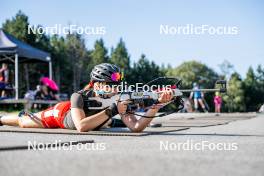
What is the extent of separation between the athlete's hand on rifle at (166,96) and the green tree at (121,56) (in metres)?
64.8

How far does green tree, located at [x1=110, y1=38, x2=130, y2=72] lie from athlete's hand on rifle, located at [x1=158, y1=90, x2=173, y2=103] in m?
64.8

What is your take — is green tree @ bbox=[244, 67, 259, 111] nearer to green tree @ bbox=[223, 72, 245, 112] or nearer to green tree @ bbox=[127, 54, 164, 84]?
green tree @ bbox=[223, 72, 245, 112]

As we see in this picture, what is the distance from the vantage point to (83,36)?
2162 inches

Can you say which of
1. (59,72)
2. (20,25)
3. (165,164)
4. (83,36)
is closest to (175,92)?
(165,164)

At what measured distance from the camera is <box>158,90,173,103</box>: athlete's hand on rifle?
640 centimetres

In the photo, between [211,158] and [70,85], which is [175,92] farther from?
[70,85]

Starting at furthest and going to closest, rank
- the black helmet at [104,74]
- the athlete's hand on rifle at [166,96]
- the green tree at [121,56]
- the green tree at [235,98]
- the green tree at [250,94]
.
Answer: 1. the green tree at [250,94]
2. the green tree at [235,98]
3. the green tree at [121,56]
4. the black helmet at [104,74]
5. the athlete's hand on rifle at [166,96]

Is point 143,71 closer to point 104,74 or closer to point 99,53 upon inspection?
point 99,53

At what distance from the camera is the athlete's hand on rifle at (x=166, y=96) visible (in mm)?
6404

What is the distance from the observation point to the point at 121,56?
2876 inches
